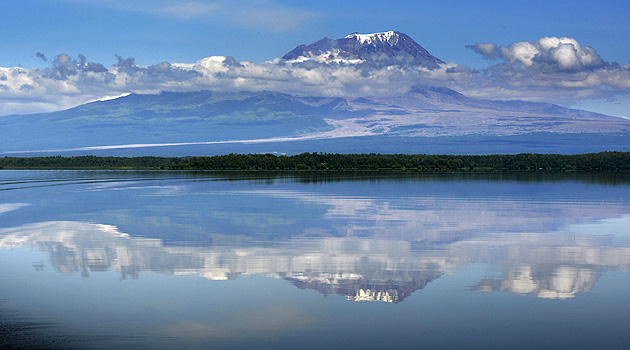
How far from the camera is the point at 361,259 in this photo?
24.2 meters

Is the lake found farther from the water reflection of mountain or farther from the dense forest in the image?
the dense forest

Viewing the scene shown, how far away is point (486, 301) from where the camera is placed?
692 inches

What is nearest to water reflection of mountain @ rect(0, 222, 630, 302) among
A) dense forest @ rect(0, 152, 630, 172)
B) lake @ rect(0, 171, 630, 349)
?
lake @ rect(0, 171, 630, 349)

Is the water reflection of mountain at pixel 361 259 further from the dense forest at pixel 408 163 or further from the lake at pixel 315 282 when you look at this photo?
the dense forest at pixel 408 163

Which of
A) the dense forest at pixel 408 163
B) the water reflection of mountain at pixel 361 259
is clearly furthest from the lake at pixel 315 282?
the dense forest at pixel 408 163

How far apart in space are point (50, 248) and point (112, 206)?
2254 cm

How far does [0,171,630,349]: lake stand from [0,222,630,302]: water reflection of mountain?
0.08 m

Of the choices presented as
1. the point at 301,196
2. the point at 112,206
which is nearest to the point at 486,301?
the point at 112,206

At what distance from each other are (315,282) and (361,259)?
4569 mm

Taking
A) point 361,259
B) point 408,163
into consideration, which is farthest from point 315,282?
point 408,163

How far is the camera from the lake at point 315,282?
14656 mm

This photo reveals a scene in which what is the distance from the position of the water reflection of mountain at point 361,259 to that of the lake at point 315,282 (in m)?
0.08

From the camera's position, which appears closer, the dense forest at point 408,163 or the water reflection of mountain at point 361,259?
the water reflection of mountain at point 361,259

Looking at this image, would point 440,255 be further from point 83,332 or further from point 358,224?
point 83,332
